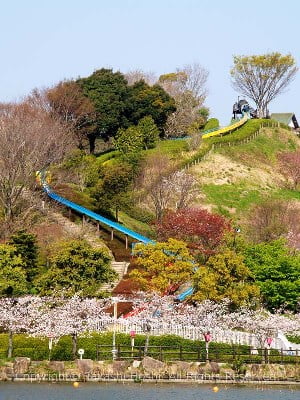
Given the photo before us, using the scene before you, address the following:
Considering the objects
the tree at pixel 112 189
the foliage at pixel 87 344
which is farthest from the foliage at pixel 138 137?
the foliage at pixel 87 344

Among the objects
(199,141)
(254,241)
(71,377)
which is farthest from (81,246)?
(199,141)

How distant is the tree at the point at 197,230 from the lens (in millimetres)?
80250

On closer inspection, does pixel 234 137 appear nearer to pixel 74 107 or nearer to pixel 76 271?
pixel 74 107

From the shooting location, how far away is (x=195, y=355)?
58656 millimetres

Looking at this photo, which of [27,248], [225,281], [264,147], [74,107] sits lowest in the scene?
[225,281]

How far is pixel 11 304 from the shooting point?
62250mm

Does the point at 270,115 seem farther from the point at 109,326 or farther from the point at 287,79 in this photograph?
the point at 109,326

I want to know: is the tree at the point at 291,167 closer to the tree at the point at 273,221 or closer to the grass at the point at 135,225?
the tree at the point at 273,221

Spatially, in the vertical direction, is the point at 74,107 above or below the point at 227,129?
below

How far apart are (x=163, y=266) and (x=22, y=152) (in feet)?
62.5

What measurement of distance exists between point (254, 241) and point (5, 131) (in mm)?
20454

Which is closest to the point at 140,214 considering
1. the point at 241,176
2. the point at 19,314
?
the point at 241,176

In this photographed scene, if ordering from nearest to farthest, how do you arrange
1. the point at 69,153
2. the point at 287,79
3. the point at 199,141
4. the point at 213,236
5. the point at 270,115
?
1. the point at 213,236
2. the point at 69,153
3. the point at 199,141
4. the point at 287,79
5. the point at 270,115

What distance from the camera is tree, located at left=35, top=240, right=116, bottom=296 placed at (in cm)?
6562
